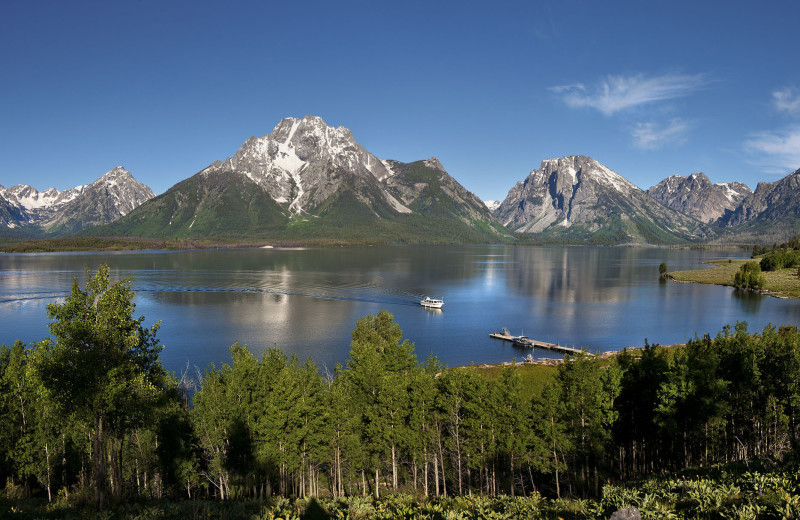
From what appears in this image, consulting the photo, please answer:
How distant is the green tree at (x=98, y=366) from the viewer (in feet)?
92.2

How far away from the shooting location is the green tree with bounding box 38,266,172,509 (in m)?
28.1

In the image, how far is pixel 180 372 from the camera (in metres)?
82.4

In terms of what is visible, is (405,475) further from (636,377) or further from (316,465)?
(636,377)

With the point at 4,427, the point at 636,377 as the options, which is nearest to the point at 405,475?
the point at 636,377

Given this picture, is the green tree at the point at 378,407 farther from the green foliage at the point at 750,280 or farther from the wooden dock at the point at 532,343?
the green foliage at the point at 750,280

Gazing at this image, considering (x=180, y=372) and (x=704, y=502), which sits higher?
(x=704, y=502)

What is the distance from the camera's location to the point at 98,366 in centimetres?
2881

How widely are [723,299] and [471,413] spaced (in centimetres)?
16912

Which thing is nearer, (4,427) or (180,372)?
(4,427)

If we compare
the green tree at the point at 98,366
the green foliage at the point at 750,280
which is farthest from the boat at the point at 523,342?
the green foliage at the point at 750,280

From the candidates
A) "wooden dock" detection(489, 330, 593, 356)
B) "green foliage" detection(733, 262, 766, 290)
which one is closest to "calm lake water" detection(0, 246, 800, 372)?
"wooden dock" detection(489, 330, 593, 356)

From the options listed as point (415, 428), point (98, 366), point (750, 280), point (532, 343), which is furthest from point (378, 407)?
point (750, 280)

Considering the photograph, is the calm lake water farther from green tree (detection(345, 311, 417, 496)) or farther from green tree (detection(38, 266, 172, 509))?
green tree (detection(38, 266, 172, 509))

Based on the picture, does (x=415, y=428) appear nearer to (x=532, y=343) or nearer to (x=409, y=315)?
(x=532, y=343)
